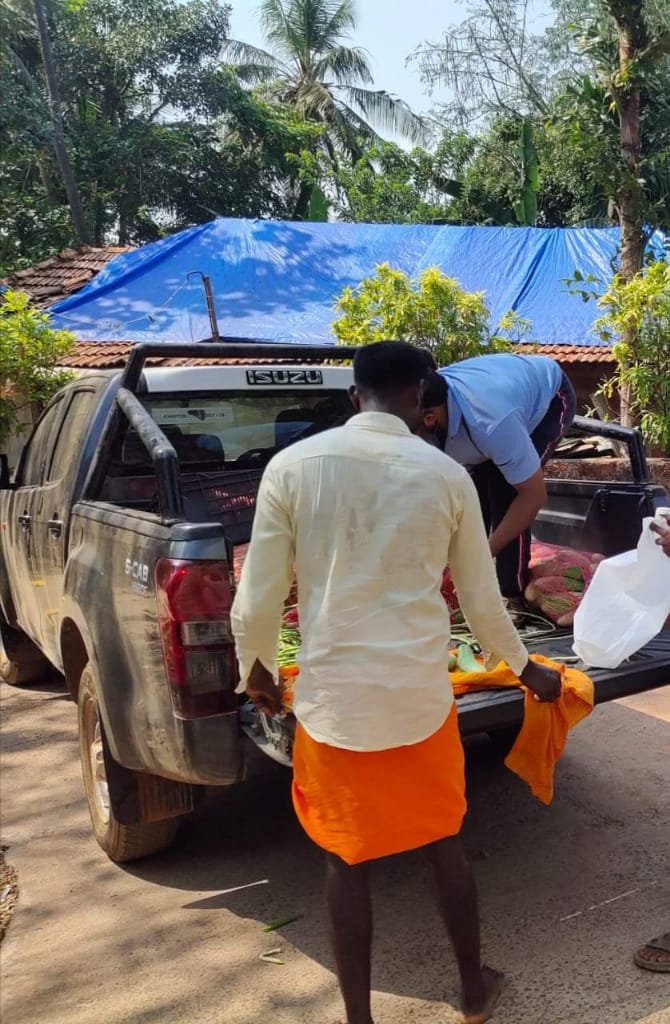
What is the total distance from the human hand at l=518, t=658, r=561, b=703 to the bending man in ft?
3.70

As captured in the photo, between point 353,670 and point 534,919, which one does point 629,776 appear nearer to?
point 534,919

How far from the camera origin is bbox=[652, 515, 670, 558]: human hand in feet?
10.3

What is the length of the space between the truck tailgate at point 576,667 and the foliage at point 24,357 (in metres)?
6.79

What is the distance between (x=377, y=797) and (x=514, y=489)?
2.09 metres

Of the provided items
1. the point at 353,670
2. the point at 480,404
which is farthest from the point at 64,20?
the point at 353,670

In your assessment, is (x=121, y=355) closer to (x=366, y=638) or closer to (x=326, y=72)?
(x=366, y=638)

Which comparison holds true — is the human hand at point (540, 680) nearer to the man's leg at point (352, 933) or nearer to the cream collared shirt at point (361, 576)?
the cream collared shirt at point (361, 576)

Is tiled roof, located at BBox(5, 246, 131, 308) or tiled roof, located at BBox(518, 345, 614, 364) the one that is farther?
tiled roof, located at BBox(5, 246, 131, 308)

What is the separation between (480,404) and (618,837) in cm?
176

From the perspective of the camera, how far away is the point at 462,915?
237 cm

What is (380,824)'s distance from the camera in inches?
87.7

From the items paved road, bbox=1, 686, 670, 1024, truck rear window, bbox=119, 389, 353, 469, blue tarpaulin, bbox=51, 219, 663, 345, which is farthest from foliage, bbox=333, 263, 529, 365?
paved road, bbox=1, 686, 670, 1024

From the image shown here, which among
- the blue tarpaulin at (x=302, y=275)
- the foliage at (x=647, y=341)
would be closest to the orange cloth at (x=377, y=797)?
the foliage at (x=647, y=341)

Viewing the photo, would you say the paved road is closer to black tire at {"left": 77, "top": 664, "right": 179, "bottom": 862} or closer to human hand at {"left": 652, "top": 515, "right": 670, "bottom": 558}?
black tire at {"left": 77, "top": 664, "right": 179, "bottom": 862}
